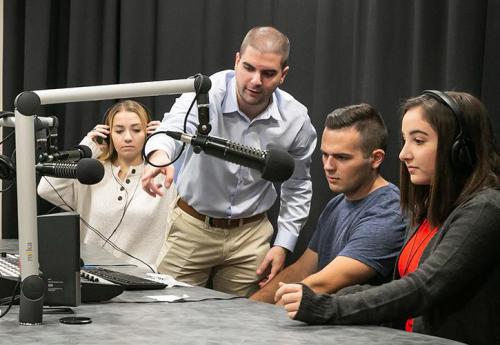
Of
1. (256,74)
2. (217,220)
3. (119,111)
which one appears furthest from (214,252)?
(119,111)

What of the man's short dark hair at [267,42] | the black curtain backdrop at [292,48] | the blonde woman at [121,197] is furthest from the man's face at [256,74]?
the blonde woman at [121,197]

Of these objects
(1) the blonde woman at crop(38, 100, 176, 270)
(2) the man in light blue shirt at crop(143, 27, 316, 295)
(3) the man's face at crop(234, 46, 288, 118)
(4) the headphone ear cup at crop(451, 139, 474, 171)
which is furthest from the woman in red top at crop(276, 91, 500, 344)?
(1) the blonde woman at crop(38, 100, 176, 270)

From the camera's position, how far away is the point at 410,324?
195 cm

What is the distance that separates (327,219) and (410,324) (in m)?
0.72

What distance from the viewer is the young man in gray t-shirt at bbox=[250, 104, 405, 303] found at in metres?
2.28

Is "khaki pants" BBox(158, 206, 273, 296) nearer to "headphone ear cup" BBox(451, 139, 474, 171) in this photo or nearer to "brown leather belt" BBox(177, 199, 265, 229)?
"brown leather belt" BBox(177, 199, 265, 229)

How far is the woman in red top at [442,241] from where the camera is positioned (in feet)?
5.27

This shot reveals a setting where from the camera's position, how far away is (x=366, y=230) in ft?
7.63

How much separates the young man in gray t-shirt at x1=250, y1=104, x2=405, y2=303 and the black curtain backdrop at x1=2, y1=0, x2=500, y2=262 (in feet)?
1.15

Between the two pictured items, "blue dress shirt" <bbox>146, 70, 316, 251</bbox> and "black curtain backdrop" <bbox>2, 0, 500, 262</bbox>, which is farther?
"blue dress shirt" <bbox>146, 70, 316, 251</bbox>

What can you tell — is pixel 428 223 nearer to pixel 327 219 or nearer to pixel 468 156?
pixel 468 156

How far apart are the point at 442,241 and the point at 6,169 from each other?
Answer: 0.91 meters

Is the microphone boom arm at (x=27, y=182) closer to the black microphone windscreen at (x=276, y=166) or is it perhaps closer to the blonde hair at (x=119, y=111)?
the black microphone windscreen at (x=276, y=166)

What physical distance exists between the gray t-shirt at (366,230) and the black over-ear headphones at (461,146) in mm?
487
